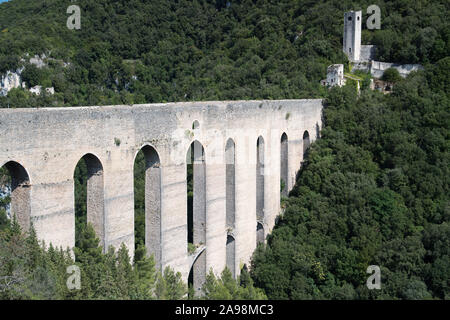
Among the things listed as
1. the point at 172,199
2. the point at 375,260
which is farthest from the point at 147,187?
the point at 375,260

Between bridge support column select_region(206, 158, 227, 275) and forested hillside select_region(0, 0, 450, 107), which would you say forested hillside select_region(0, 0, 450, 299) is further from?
bridge support column select_region(206, 158, 227, 275)

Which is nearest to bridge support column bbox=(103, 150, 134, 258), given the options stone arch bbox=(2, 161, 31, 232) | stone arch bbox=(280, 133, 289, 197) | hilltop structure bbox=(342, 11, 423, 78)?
stone arch bbox=(2, 161, 31, 232)

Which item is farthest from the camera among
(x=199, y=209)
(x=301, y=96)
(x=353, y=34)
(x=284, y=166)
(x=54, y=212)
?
(x=353, y=34)

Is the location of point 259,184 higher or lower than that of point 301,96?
lower

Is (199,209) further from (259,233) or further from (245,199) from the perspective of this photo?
(259,233)

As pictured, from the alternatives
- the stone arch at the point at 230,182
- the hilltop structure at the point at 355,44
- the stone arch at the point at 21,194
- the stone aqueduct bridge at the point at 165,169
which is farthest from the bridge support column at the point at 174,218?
the hilltop structure at the point at 355,44

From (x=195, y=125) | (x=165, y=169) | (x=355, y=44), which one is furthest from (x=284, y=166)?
(x=355, y=44)
